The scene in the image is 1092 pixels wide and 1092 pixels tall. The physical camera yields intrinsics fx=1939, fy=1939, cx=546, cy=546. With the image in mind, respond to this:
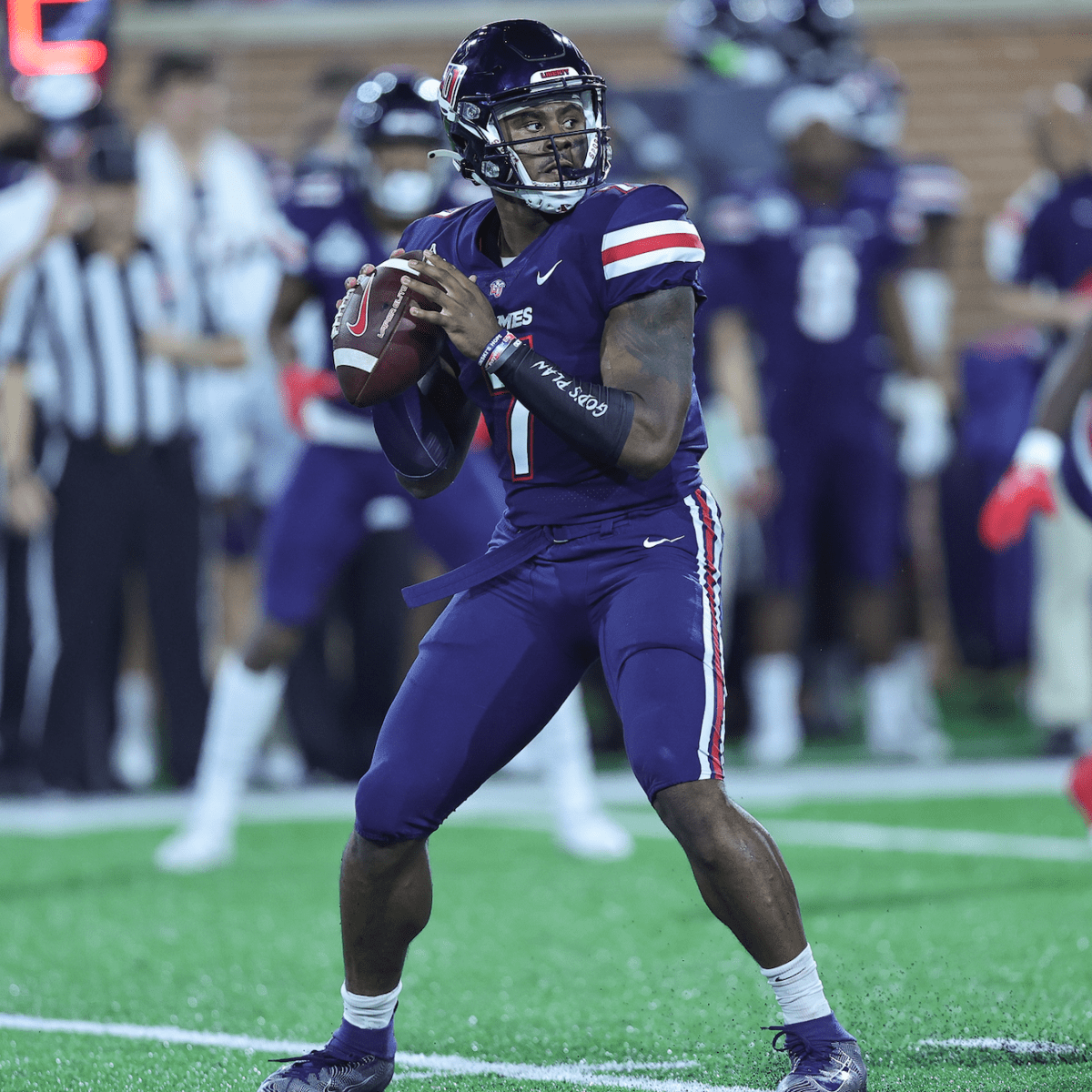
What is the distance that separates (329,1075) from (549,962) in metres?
1.27

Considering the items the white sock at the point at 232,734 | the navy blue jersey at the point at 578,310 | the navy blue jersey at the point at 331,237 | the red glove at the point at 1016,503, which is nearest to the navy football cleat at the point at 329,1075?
the navy blue jersey at the point at 578,310

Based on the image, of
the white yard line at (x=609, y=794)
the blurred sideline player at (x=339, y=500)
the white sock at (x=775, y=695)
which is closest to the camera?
the blurred sideline player at (x=339, y=500)

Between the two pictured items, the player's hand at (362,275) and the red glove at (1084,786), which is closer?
the player's hand at (362,275)

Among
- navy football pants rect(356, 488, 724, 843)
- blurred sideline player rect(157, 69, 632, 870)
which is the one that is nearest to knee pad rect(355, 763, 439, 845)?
navy football pants rect(356, 488, 724, 843)

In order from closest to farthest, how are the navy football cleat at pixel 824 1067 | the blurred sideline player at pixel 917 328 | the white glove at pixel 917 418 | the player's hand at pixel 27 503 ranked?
the navy football cleat at pixel 824 1067, the player's hand at pixel 27 503, the blurred sideline player at pixel 917 328, the white glove at pixel 917 418

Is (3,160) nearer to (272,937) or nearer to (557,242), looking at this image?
(272,937)

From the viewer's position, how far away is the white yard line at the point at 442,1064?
3355 mm

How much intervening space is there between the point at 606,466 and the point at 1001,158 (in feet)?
28.2

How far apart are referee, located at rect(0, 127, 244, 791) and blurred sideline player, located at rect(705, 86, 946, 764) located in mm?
2145

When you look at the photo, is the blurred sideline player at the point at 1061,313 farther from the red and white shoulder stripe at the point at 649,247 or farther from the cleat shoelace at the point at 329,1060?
the cleat shoelace at the point at 329,1060

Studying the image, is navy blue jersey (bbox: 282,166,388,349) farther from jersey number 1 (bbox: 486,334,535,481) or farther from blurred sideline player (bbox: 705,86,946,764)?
jersey number 1 (bbox: 486,334,535,481)

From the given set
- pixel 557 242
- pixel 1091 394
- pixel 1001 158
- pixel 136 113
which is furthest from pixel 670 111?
pixel 557 242

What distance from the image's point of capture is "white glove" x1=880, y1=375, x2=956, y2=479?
832 cm

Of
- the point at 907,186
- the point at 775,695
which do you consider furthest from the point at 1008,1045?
the point at 907,186
